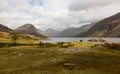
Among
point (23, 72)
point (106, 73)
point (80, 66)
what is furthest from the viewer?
point (80, 66)

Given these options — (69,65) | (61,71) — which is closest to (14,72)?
(61,71)

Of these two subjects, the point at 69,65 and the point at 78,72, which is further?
the point at 69,65

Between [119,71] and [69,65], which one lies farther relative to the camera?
[69,65]

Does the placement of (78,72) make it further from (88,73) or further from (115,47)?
(115,47)

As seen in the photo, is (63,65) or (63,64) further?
(63,64)

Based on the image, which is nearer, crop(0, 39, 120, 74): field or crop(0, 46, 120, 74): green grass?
crop(0, 46, 120, 74): green grass

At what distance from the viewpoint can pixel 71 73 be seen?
39.8 meters

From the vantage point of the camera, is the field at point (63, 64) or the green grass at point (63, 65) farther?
the field at point (63, 64)

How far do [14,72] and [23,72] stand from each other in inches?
80.5

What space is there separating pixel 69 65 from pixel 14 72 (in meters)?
13.2

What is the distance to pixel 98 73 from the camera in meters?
39.3

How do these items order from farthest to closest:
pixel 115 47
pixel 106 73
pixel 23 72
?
pixel 115 47 < pixel 23 72 < pixel 106 73

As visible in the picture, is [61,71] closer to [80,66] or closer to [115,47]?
[80,66]

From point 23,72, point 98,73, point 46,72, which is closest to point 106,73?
point 98,73
